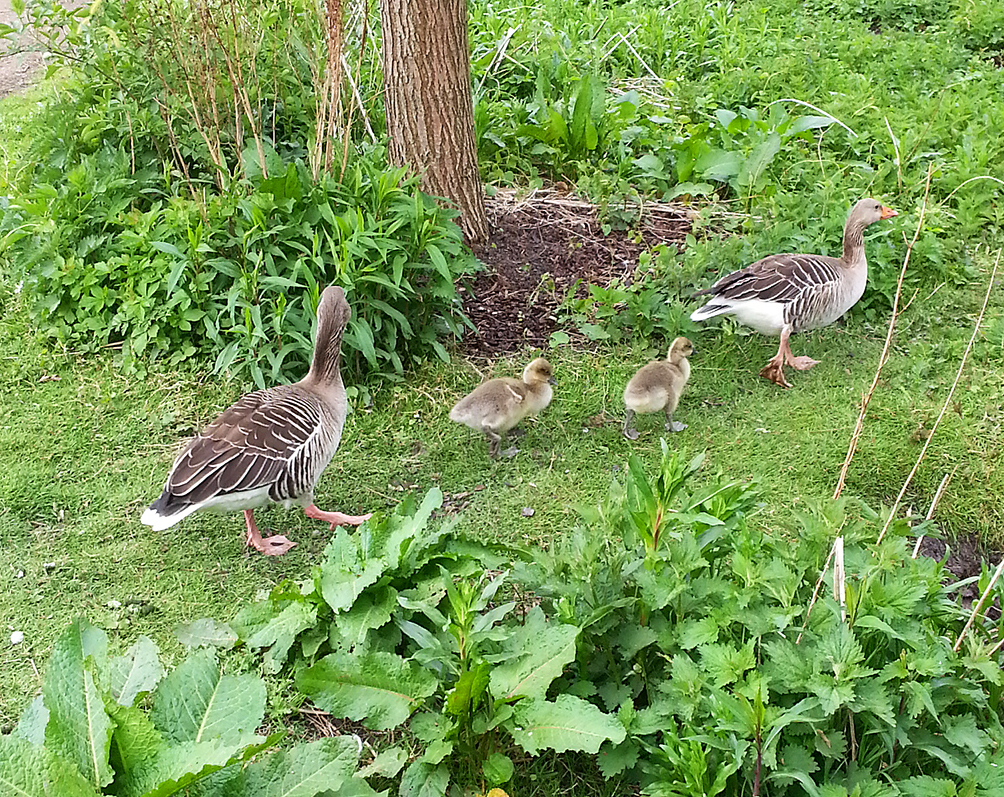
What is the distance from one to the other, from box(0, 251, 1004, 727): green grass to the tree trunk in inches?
52.7

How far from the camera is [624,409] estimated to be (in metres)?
5.59

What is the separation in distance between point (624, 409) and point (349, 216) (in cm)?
192

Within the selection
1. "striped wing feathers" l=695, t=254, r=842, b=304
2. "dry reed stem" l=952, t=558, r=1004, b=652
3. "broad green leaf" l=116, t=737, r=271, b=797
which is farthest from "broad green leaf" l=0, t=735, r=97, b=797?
"striped wing feathers" l=695, t=254, r=842, b=304

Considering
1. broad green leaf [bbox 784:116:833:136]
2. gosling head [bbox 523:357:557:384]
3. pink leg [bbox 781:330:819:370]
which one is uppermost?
broad green leaf [bbox 784:116:833:136]

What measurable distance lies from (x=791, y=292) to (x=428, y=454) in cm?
228

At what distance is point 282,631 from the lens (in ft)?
12.1

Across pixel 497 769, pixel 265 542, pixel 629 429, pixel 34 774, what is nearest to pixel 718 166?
pixel 629 429

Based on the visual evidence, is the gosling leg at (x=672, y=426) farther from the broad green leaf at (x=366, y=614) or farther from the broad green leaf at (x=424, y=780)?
the broad green leaf at (x=424, y=780)

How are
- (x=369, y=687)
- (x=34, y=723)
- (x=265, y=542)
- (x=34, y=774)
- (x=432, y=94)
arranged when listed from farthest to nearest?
(x=432, y=94) → (x=265, y=542) → (x=369, y=687) → (x=34, y=723) → (x=34, y=774)

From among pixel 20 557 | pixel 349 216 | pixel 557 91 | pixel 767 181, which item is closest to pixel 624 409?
pixel 349 216

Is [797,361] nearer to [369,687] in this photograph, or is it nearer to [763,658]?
[763,658]

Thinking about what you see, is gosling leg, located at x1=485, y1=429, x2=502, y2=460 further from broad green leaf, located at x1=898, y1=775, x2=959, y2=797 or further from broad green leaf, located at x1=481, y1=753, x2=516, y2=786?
broad green leaf, located at x1=898, y1=775, x2=959, y2=797

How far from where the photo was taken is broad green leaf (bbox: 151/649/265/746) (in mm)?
2996

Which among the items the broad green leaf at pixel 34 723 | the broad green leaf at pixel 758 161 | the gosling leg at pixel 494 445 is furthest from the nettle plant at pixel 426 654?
the broad green leaf at pixel 758 161
